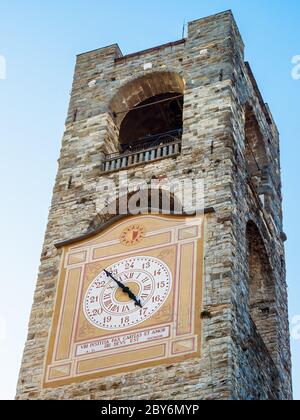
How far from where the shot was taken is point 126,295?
16812mm

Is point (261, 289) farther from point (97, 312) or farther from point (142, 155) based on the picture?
point (97, 312)

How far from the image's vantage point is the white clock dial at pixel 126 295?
648 inches

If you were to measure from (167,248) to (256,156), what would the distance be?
5251 mm

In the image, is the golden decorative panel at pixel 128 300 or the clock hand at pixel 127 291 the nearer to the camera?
the golden decorative panel at pixel 128 300

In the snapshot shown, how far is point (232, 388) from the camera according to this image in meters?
14.7

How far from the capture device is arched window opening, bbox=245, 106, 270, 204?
69.8 ft

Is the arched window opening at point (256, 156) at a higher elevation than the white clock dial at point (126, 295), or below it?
higher

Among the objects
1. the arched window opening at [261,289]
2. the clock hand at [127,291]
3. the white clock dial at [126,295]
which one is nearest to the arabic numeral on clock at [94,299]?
the white clock dial at [126,295]

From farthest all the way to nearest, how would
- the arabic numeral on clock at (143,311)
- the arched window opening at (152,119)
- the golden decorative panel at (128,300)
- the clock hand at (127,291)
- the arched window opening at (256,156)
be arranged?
the arched window opening at (152,119)
the arched window opening at (256,156)
the clock hand at (127,291)
the arabic numeral on clock at (143,311)
the golden decorative panel at (128,300)

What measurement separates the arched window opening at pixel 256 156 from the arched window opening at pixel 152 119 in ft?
4.83

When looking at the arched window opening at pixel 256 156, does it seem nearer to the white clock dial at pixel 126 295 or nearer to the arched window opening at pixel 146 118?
the arched window opening at pixel 146 118

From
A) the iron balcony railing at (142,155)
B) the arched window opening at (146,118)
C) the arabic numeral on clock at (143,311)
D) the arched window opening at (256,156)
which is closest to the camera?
the arabic numeral on clock at (143,311)

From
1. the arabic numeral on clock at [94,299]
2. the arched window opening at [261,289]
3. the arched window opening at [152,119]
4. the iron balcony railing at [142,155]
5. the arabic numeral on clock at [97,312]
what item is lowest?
the arabic numeral on clock at [97,312]

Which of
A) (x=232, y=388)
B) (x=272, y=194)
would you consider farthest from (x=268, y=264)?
(x=232, y=388)
